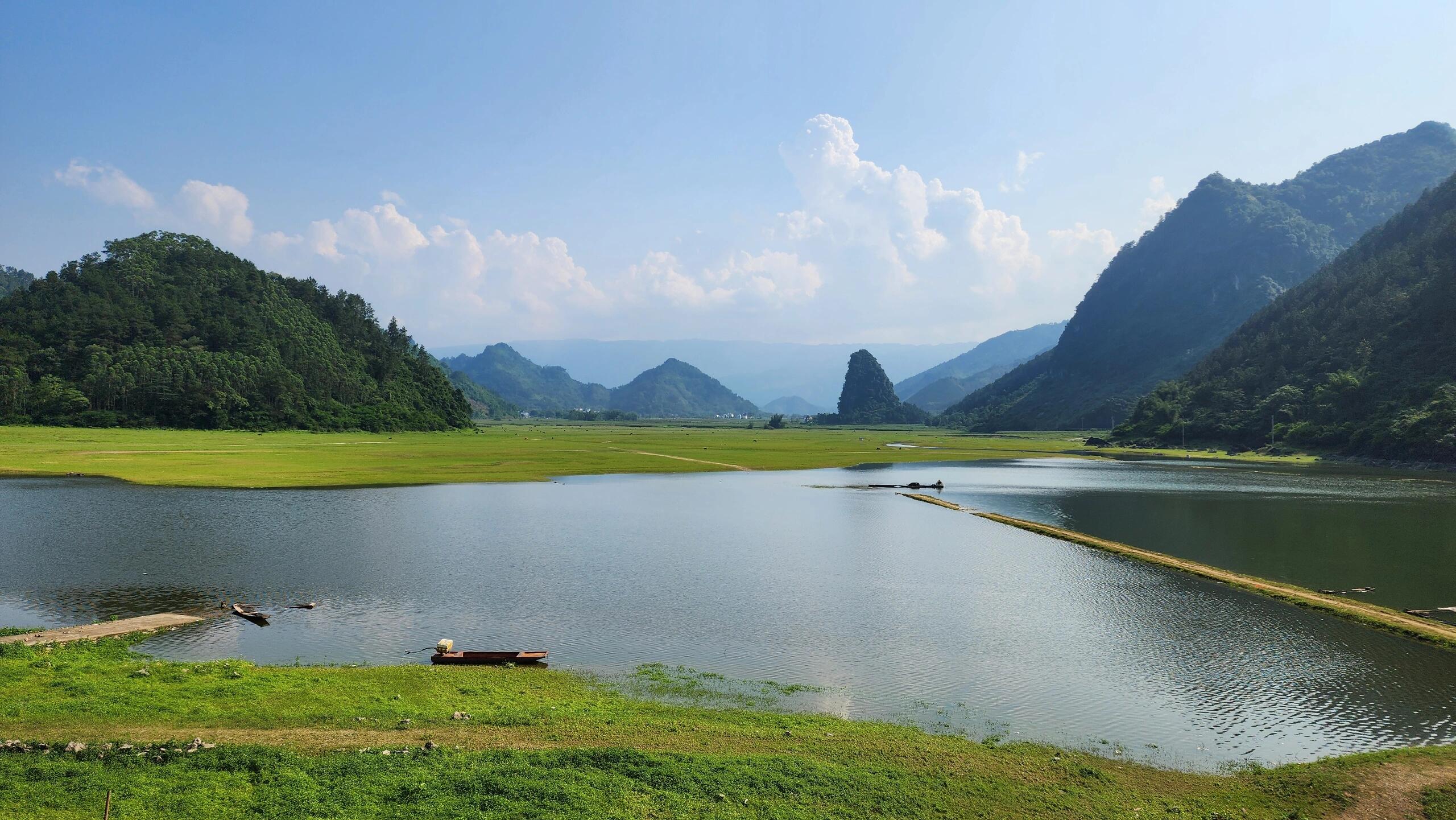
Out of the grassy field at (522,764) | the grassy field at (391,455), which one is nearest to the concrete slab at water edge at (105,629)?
the grassy field at (522,764)

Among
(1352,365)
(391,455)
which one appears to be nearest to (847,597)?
(391,455)

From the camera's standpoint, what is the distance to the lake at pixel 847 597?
1911cm

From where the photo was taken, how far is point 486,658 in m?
20.5

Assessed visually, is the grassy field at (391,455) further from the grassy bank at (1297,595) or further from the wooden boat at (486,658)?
the grassy bank at (1297,595)

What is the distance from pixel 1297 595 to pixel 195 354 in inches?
6375

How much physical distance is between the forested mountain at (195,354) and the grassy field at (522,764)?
438 ft

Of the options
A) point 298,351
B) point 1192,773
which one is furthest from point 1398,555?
point 298,351

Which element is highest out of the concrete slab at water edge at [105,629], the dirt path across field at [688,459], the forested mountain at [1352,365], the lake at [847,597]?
the forested mountain at [1352,365]

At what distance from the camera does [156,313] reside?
15225 centimetres

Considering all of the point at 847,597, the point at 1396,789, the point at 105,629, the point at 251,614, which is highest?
the point at 105,629

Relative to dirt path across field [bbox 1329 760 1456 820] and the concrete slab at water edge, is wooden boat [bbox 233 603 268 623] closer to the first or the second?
the concrete slab at water edge

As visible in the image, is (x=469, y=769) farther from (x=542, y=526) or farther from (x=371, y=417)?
(x=371, y=417)

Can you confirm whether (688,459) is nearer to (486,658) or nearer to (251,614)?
(251,614)

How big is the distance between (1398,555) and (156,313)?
187 meters
